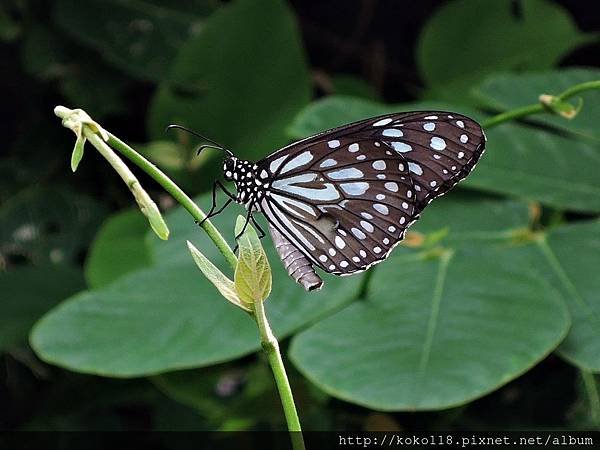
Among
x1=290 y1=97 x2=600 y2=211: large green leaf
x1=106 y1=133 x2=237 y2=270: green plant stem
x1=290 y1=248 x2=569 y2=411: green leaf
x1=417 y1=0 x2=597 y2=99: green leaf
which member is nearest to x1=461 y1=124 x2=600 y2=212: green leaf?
x1=290 y1=97 x2=600 y2=211: large green leaf

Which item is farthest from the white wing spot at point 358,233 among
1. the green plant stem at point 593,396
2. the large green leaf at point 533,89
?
the green plant stem at point 593,396

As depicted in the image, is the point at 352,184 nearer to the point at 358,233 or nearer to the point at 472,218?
the point at 358,233

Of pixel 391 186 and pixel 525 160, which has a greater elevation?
pixel 391 186

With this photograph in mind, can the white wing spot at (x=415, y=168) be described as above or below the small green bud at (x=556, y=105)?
above

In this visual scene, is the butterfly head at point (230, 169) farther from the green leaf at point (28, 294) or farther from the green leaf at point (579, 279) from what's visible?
the green leaf at point (28, 294)

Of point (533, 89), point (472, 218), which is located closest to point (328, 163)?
point (472, 218)

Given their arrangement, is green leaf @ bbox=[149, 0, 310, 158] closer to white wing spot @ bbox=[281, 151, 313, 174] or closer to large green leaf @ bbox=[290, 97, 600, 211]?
large green leaf @ bbox=[290, 97, 600, 211]
